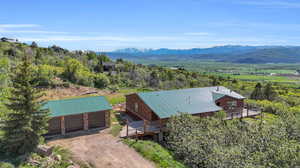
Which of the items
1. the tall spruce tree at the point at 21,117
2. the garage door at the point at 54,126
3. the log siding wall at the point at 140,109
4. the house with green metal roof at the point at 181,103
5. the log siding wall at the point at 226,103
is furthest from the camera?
the log siding wall at the point at 226,103

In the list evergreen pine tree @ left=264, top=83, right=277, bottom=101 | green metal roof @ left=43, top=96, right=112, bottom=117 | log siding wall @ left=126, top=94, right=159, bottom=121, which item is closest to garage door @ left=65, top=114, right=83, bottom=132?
green metal roof @ left=43, top=96, right=112, bottom=117

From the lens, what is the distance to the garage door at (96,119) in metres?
17.8

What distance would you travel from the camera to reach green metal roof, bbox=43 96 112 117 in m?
16.7

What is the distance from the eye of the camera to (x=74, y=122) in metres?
17.2

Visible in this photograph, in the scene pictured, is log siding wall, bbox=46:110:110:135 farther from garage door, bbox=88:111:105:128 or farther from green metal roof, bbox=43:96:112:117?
green metal roof, bbox=43:96:112:117

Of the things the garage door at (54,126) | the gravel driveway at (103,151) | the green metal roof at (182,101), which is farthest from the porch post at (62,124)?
the green metal roof at (182,101)

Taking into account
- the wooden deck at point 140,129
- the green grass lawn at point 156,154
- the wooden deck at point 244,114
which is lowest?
the green grass lawn at point 156,154

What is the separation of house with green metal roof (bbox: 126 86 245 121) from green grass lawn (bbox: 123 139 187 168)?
3.02 m

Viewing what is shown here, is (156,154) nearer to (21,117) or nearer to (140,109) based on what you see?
(140,109)

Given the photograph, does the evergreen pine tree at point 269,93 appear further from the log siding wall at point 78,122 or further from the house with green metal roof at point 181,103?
the log siding wall at point 78,122

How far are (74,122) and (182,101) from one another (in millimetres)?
9973

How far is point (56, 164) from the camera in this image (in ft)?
38.9

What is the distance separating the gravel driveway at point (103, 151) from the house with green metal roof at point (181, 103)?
4461 mm

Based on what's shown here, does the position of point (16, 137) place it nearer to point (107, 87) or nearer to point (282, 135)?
point (282, 135)
